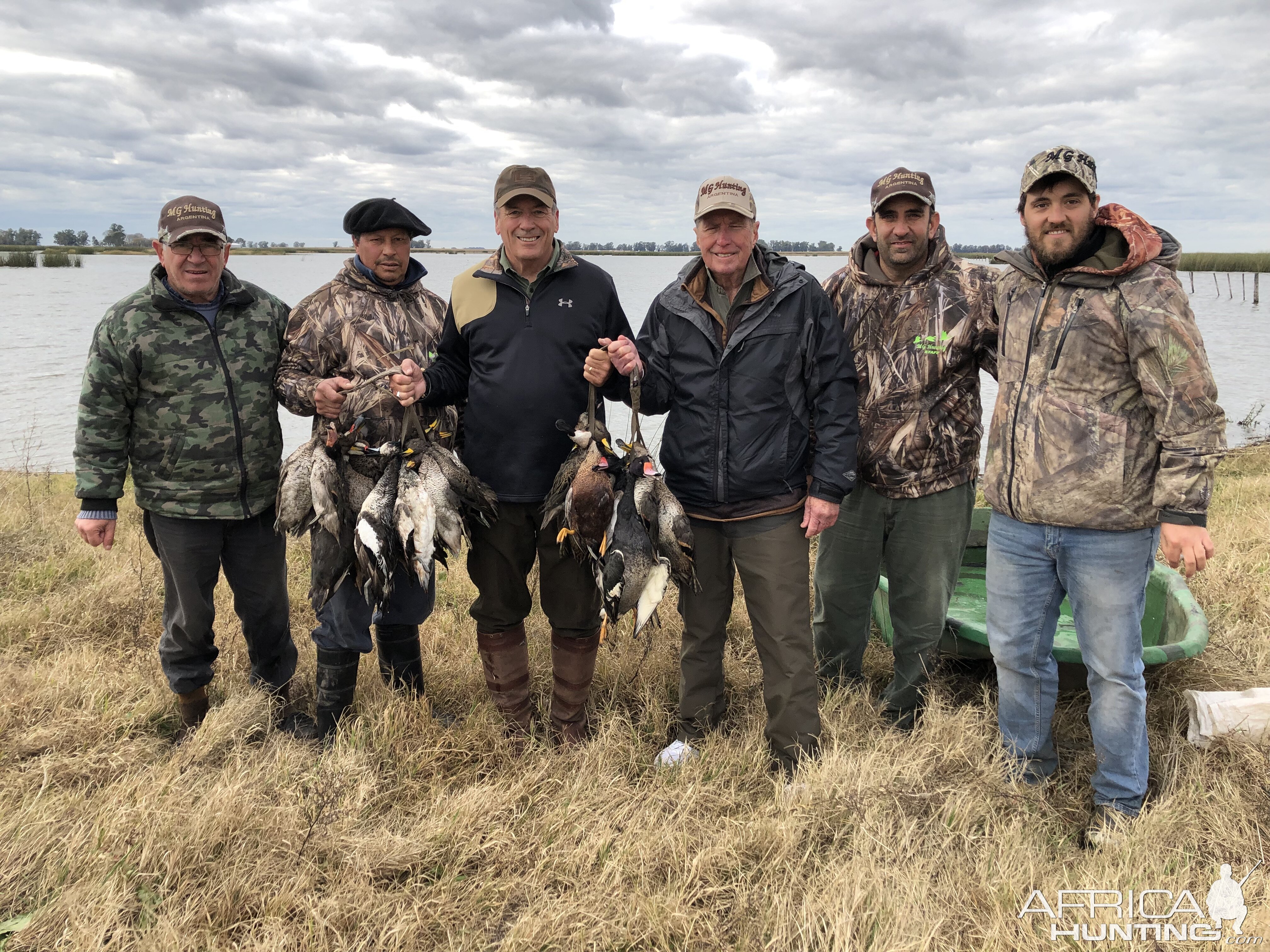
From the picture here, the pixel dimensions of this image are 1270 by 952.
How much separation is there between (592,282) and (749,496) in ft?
4.22

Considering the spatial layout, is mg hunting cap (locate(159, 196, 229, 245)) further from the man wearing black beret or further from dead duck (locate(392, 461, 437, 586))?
dead duck (locate(392, 461, 437, 586))

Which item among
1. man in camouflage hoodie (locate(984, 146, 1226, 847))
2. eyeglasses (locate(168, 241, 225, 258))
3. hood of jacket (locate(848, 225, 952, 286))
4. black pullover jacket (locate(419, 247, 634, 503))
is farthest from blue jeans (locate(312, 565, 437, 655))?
man in camouflage hoodie (locate(984, 146, 1226, 847))

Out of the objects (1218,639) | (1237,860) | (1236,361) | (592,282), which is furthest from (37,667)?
(1236,361)

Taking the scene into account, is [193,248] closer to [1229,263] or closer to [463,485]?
[463,485]

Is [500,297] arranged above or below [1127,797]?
above

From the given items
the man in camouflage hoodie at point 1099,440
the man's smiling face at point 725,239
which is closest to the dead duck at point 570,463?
the man's smiling face at point 725,239

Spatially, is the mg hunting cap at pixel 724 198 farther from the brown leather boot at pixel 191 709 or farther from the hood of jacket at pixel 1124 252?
the brown leather boot at pixel 191 709

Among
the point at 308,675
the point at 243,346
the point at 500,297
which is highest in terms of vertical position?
the point at 500,297

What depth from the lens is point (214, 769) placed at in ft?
12.4

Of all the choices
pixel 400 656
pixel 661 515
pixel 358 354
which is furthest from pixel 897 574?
pixel 358 354

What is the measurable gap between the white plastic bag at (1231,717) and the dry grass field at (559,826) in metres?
0.09

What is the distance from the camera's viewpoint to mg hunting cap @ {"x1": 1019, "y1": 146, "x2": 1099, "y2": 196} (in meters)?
3.18

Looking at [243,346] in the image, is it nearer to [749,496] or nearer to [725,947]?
[749,496]

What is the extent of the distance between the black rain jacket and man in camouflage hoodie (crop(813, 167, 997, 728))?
1.22 ft
